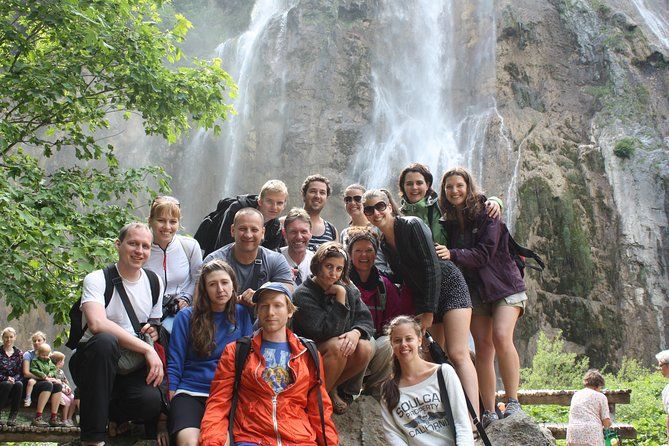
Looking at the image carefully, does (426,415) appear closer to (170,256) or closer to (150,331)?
(150,331)

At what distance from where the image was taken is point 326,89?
28.4 metres

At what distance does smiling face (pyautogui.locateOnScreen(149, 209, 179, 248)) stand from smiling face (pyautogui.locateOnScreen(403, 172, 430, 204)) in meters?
2.00

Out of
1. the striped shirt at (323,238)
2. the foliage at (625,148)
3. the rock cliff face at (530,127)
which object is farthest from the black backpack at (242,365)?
the foliage at (625,148)

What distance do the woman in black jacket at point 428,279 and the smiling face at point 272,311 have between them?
3.94ft

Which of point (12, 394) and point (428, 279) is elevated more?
point (428, 279)

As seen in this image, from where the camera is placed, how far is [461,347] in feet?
16.1

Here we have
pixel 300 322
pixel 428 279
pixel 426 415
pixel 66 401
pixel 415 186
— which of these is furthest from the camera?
pixel 66 401

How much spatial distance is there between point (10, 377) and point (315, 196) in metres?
6.73

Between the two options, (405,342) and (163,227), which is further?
(163,227)

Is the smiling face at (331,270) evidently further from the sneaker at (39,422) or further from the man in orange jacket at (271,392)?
the sneaker at (39,422)

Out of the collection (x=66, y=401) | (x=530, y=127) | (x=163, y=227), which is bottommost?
(x=66, y=401)

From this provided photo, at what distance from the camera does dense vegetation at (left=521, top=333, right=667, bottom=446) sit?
1173 cm

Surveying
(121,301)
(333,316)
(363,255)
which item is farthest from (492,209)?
(121,301)

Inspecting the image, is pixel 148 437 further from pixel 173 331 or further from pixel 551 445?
pixel 551 445
